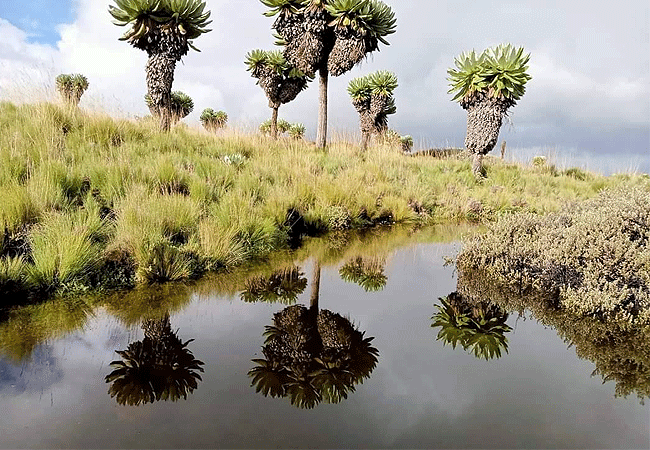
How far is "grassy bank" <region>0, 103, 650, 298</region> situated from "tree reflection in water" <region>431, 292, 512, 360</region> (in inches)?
113

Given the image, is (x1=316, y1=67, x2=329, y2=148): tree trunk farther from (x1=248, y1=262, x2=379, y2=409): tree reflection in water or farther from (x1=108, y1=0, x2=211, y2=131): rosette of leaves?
(x1=248, y1=262, x2=379, y2=409): tree reflection in water

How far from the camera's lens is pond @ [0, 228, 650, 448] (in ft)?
8.11

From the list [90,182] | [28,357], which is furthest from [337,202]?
[28,357]

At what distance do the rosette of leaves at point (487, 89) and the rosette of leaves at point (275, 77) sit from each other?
7.71m

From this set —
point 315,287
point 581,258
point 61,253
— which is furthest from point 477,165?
point 61,253

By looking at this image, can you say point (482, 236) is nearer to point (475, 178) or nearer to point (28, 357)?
point (28, 357)

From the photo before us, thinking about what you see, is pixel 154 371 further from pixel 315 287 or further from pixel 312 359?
pixel 315 287

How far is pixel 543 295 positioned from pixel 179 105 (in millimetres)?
24094

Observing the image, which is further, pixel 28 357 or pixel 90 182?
pixel 90 182

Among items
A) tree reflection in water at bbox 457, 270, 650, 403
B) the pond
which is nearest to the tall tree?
tree reflection in water at bbox 457, 270, 650, 403

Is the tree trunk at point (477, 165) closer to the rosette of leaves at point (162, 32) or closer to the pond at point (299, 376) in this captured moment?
the rosette of leaves at point (162, 32)

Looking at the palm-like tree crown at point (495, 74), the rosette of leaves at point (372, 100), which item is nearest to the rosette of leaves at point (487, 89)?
the palm-like tree crown at point (495, 74)

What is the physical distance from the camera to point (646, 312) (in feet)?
13.4

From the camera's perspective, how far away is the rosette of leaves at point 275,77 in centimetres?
1989
